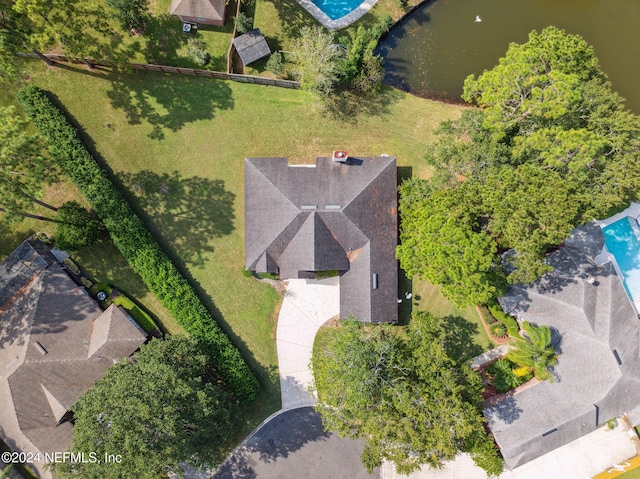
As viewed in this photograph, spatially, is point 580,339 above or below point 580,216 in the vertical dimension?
below

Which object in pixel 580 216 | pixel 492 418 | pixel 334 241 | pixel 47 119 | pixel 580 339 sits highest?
pixel 47 119

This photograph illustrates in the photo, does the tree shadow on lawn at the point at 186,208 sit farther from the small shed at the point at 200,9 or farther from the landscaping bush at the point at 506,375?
the landscaping bush at the point at 506,375

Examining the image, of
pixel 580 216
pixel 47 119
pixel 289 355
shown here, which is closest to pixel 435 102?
pixel 580 216

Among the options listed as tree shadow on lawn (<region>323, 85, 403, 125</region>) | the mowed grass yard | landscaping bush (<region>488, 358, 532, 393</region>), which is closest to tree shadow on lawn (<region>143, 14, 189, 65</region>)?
the mowed grass yard

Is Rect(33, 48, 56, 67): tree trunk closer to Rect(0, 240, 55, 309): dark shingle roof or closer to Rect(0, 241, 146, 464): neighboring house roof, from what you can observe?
Rect(0, 240, 55, 309): dark shingle roof

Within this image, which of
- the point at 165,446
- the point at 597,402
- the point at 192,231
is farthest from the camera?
the point at 192,231

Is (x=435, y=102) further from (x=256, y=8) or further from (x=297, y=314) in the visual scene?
(x=297, y=314)
